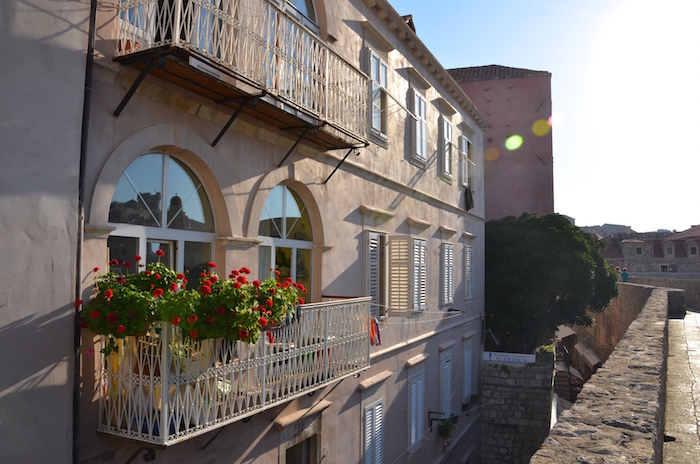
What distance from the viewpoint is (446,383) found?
52.6 ft

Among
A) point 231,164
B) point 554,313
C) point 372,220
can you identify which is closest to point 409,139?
point 372,220

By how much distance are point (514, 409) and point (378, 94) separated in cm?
1291

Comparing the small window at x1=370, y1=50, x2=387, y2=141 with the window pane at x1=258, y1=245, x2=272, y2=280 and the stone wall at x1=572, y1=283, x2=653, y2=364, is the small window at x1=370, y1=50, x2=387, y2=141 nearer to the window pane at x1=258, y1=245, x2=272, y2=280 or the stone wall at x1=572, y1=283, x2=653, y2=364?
the window pane at x1=258, y1=245, x2=272, y2=280

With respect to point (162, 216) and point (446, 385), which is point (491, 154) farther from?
point (162, 216)

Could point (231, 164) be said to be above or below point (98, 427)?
above

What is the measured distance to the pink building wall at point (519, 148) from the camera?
91.1ft

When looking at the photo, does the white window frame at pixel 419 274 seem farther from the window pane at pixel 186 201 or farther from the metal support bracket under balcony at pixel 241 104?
the metal support bracket under balcony at pixel 241 104

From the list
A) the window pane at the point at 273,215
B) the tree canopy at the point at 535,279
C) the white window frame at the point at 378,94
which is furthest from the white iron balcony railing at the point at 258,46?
the tree canopy at the point at 535,279

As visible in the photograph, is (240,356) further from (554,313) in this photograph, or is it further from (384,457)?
(554,313)

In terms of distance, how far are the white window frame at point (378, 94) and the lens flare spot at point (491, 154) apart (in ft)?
57.5

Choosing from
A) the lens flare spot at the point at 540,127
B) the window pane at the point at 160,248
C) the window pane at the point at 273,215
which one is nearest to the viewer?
the window pane at the point at 160,248

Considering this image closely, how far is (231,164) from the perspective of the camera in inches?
280

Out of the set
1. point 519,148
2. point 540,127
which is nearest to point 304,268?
point 519,148

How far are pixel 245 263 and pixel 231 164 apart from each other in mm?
1280
